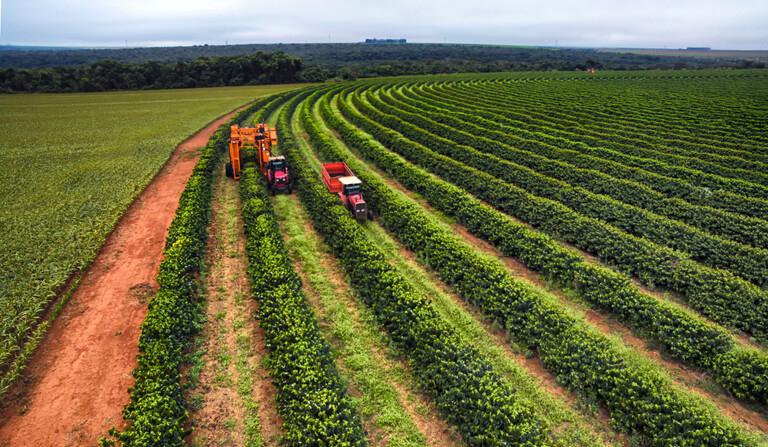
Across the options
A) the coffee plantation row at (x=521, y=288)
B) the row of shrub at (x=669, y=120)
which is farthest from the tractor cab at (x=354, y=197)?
the row of shrub at (x=669, y=120)

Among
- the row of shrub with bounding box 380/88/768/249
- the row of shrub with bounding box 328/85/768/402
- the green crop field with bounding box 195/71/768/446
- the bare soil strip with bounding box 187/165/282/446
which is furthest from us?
the row of shrub with bounding box 380/88/768/249

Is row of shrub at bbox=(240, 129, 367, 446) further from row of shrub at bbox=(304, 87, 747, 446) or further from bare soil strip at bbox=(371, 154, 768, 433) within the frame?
bare soil strip at bbox=(371, 154, 768, 433)

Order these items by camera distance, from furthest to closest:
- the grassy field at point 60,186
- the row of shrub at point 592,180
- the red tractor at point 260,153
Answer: the red tractor at point 260,153, the row of shrub at point 592,180, the grassy field at point 60,186

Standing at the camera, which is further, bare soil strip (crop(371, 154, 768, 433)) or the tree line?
the tree line

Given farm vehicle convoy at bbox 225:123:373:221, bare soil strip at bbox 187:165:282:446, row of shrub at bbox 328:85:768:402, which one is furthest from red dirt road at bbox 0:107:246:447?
row of shrub at bbox 328:85:768:402

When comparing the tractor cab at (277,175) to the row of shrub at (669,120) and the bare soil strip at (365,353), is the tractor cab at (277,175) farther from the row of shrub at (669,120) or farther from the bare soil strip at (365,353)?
the row of shrub at (669,120)

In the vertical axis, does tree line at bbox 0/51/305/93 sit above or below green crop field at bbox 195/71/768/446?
above

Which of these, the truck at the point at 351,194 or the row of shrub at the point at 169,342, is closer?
the row of shrub at the point at 169,342
